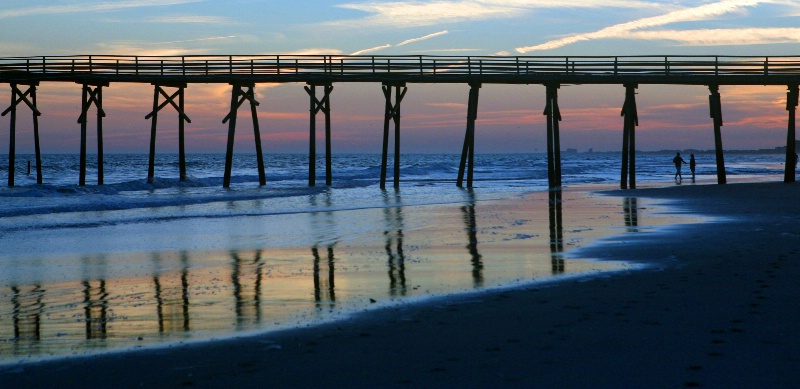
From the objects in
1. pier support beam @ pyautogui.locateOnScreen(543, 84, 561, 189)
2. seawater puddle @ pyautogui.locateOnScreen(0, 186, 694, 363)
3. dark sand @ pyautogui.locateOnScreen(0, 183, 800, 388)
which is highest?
pier support beam @ pyautogui.locateOnScreen(543, 84, 561, 189)

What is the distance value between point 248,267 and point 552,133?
2113cm

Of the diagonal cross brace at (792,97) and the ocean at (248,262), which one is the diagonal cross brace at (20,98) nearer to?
the ocean at (248,262)

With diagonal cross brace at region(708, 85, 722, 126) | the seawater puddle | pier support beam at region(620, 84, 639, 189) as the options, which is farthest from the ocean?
diagonal cross brace at region(708, 85, 722, 126)

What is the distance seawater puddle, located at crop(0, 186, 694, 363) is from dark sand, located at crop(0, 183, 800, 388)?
0.55m

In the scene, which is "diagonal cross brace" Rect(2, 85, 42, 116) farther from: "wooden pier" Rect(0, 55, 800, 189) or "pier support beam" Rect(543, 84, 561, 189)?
"pier support beam" Rect(543, 84, 561, 189)

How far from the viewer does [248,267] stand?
31.9 ft

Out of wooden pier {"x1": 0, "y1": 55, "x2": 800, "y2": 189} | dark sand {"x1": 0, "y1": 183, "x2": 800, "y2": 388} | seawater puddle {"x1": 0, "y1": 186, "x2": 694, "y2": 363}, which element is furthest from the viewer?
wooden pier {"x1": 0, "y1": 55, "x2": 800, "y2": 189}

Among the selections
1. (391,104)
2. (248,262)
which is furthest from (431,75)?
(248,262)

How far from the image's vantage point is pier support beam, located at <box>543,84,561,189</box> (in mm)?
28234

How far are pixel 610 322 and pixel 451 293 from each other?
184 cm

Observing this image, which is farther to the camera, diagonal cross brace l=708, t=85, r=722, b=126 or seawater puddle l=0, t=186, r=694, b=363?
diagonal cross brace l=708, t=85, r=722, b=126

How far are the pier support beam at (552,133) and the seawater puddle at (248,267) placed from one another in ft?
36.6

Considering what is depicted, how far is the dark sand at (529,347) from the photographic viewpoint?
4.81m

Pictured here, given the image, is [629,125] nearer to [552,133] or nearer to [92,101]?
[552,133]
